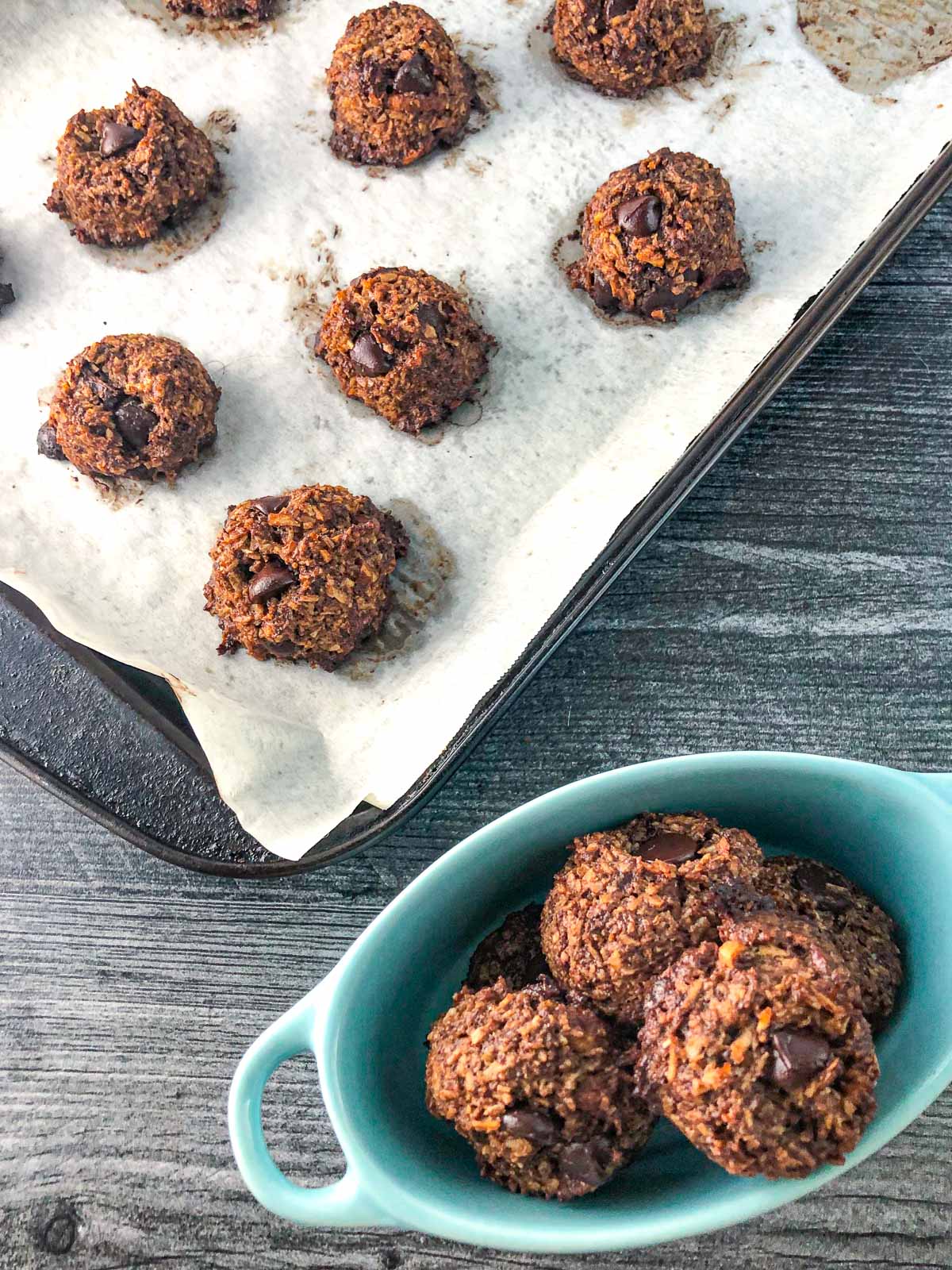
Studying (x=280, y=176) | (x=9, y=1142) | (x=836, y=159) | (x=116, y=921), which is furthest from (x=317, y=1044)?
(x=836, y=159)

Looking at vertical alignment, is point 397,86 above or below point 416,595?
above

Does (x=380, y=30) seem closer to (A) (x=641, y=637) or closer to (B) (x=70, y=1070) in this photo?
(A) (x=641, y=637)

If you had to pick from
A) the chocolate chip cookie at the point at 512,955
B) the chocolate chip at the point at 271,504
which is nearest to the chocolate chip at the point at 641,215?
the chocolate chip at the point at 271,504

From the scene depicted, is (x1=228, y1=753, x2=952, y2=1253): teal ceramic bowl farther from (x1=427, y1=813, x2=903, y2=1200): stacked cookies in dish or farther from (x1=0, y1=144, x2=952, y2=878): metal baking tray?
(x1=0, y1=144, x2=952, y2=878): metal baking tray

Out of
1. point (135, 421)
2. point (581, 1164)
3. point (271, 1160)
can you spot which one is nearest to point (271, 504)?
point (135, 421)

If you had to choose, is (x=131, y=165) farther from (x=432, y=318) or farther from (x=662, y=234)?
(x=662, y=234)
